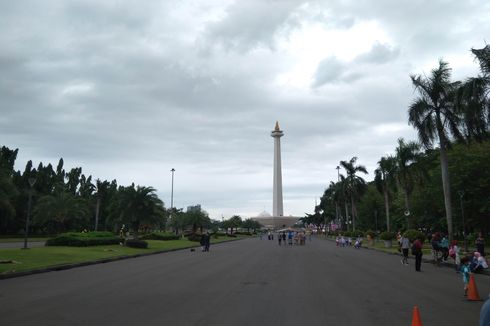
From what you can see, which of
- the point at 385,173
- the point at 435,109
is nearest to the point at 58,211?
the point at 385,173

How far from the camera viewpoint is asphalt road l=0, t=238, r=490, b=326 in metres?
8.83

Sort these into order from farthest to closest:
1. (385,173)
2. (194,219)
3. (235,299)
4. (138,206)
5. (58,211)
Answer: (58,211) < (194,219) < (385,173) < (138,206) < (235,299)

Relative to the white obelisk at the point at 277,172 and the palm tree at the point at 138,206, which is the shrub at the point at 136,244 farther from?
the white obelisk at the point at 277,172

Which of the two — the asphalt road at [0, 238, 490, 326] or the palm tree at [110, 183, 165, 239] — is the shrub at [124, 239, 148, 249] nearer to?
the palm tree at [110, 183, 165, 239]

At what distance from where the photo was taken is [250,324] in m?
8.31

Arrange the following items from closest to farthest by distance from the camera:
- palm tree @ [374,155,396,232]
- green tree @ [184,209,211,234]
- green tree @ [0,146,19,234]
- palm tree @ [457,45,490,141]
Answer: palm tree @ [457,45,490,141] < green tree @ [0,146,19,234] < palm tree @ [374,155,396,232] < green tree @ [184,209,211,234]

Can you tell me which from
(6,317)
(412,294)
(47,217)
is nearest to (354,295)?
(412,294)

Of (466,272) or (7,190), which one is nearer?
(466,272)

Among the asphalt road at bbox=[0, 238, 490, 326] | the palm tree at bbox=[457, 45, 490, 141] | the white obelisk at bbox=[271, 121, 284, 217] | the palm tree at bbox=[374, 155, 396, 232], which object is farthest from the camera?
the white obelisk at bbox=[271, 121, 284, 217]

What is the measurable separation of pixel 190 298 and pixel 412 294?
610 centimetres

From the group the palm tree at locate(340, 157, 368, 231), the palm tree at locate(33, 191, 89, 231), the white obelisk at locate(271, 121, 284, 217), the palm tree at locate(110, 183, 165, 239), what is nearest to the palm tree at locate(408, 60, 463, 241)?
the palm tree at locate(110, 183, 165, 239)

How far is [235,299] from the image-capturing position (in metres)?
11.4

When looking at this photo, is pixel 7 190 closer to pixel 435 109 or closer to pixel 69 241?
pixel 69 241

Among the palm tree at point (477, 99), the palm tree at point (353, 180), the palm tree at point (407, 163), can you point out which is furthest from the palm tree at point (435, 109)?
the palm tree at point (353, 180)
